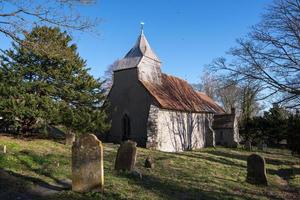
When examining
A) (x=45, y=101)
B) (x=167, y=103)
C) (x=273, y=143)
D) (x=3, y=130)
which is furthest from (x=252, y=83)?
(x=273, y=143)

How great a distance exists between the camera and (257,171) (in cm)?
1409

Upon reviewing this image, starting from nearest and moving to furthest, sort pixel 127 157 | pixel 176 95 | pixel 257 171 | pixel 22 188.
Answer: pixel 22 188 < pixel 127 157 < pixel 257 171 < pixel 176 95

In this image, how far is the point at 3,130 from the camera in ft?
82.5

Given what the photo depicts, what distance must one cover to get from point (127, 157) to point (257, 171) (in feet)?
17.9

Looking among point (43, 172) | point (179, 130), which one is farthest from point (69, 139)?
point (43, 172)

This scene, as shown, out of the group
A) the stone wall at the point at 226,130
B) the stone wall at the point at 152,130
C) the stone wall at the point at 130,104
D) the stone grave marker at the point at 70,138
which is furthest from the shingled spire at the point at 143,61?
the stone wall at the point at 226,130

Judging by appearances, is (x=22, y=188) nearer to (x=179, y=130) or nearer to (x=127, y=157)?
(x=127, y=157)

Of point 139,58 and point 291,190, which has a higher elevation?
point 139,58

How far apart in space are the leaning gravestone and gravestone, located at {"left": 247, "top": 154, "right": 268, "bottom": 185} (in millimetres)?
7651

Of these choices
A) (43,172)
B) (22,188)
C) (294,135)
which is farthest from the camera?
(294,135)

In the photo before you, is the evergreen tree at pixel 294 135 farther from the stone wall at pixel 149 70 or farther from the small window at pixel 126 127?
the small window at pixel 126 127

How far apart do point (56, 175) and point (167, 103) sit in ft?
65.4

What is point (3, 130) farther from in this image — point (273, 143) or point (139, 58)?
point (273, 143)

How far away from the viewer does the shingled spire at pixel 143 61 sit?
30312mm
